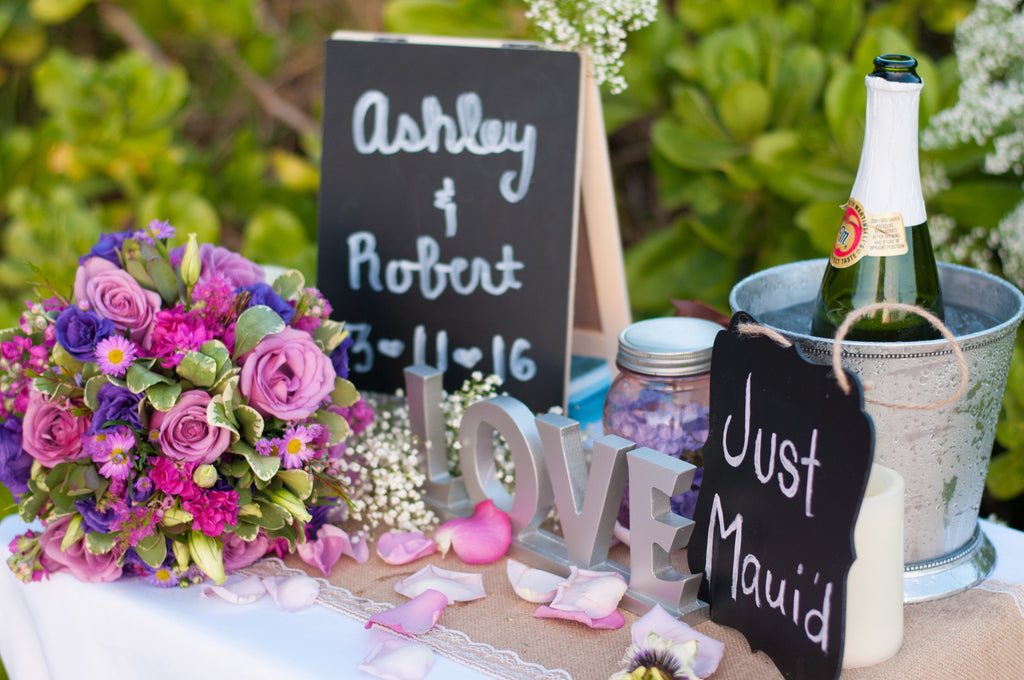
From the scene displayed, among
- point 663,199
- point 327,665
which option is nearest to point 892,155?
point 327,665

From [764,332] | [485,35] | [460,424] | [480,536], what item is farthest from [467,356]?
[485,35]

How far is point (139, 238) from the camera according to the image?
91 centimetres

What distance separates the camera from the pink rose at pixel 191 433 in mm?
822

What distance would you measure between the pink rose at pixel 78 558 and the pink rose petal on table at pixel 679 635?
1.70 feet

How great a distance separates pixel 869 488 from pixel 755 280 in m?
0.27

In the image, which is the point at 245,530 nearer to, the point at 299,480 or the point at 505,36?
the point at 299,480

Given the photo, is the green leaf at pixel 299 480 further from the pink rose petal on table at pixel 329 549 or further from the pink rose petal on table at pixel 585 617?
the pink rose petal on table at pixel 585 617

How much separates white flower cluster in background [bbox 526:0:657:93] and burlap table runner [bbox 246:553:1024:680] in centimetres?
64

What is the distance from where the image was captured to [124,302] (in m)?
0.86

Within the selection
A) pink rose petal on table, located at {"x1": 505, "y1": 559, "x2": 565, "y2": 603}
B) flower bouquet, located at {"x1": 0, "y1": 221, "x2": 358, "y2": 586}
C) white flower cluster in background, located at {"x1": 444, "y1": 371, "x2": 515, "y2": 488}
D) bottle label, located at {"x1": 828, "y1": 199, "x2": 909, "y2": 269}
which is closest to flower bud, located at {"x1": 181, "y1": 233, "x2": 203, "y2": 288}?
flower bouquet, located at {"x1": 0, "y1": 221, "x2": 358, "y2": 586}

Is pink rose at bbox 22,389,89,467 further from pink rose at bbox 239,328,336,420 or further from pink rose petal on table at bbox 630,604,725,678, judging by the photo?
pink rose petal on table at bbox 630,604,725,678

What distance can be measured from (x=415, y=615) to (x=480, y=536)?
5.4 inches

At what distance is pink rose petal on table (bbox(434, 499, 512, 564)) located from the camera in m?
0.92

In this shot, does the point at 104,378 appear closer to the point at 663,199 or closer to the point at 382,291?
the point at 382,291
